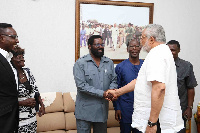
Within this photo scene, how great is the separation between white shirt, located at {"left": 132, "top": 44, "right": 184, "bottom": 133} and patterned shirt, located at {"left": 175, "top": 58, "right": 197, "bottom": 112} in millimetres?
920

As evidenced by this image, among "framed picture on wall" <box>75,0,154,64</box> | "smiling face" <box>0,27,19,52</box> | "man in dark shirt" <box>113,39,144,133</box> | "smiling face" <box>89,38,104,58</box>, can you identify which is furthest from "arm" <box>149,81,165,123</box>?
"framed picture on wall" <box>75,0,154,64</box>

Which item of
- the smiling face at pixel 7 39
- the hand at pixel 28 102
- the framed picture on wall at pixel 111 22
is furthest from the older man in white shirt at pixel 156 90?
the framed picture on wall at pixel 111 22

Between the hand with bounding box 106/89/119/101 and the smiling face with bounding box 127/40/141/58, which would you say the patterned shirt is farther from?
the hand with bounding box 106/89/119/101

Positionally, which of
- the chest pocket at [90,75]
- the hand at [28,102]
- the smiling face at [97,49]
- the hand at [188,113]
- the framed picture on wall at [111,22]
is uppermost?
the framed picture on wall at [111,22]

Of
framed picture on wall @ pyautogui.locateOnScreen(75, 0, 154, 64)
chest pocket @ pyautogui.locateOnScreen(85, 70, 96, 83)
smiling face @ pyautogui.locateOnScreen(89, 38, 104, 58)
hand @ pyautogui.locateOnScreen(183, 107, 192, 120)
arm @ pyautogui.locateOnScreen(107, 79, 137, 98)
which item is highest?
framed picture on wall @ pyautogui.locateOnScreen(75, 0, 154, 64)

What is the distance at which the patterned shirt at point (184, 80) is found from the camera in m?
2.80

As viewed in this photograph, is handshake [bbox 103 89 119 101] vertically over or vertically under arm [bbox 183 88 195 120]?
over

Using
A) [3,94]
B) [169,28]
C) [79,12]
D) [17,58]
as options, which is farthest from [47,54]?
[169,28]

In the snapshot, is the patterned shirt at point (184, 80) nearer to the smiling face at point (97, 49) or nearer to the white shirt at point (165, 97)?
the white shirt at point (165, 97)

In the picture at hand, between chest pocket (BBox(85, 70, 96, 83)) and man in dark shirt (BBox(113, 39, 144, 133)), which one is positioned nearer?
chest pocket (BBox(85, 70, 96, 83))

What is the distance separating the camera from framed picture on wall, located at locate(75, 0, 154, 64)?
3607 mm

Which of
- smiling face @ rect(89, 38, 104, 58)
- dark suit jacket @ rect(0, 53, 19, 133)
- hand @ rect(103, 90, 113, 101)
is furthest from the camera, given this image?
smiling face @ rect(89, 38, 104, 58)

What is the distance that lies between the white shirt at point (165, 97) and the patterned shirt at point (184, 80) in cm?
92

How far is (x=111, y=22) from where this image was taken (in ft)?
12.3
